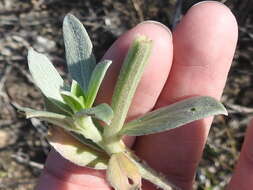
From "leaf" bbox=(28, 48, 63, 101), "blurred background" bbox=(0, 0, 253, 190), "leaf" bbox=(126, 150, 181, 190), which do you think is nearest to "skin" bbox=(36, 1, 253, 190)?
"leaf" bbox=(126, 150, 181, 190)

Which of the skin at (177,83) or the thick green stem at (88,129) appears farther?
the skin at (177,83)

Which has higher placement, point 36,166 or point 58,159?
point 58,159

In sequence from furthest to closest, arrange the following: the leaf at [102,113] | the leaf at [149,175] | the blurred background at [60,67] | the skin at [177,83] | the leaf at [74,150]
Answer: the blurred background at [60,67] < the skin at [177,83] < the leaf at [149,175] < the leaf at [74,150] < the leaf at [102,113]

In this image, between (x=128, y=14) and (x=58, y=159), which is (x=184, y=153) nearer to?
(x=58, y=159)

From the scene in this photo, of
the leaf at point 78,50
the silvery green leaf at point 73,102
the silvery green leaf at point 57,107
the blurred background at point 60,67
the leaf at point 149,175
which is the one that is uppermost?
the leaf at point 78,50

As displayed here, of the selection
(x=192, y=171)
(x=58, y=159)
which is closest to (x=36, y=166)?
(x=58, y=159)

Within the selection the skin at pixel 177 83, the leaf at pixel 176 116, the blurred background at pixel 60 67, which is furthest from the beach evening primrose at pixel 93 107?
the blurred background at pixel 60 67

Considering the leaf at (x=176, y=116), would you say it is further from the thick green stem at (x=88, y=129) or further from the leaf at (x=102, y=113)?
the leaf at (x=102, y=113)
